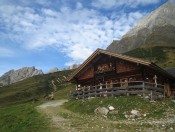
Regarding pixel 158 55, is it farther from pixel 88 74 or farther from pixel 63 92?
pixel 88 74

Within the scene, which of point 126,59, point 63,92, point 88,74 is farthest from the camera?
point 63,92

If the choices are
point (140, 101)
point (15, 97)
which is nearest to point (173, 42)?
point (15, 97)

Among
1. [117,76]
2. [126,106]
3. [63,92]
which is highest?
[117,76]

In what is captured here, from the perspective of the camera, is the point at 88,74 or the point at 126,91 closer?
the point at 126,91

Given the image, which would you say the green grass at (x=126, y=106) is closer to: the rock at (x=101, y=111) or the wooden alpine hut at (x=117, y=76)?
the rock at (x=101, y=111)

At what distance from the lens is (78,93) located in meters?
37.9

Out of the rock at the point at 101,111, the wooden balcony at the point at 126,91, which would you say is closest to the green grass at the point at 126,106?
the rock at the point at 101,111

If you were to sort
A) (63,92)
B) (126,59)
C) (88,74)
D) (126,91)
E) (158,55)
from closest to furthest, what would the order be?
1. (126,91)
2. (126,59)
3. (88,74)
4. (63,92)
5. (158,55)

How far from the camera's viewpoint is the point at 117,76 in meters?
37.4

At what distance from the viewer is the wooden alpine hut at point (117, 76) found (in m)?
31.9

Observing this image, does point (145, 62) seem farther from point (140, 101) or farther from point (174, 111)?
point (174, 111)

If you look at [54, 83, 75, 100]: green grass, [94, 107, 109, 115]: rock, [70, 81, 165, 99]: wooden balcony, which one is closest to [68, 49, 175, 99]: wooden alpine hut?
[70, 81, 165, 99]: wooden balcony

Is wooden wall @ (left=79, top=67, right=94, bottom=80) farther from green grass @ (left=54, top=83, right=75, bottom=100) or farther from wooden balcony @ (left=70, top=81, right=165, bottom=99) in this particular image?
green grass @ (left=54, top=83, right=75, bottom=100)

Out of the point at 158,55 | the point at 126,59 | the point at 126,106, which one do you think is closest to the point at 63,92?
the point at 126,59
